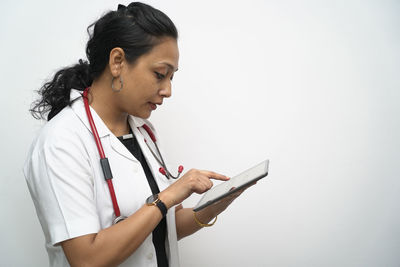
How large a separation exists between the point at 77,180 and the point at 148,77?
40cm

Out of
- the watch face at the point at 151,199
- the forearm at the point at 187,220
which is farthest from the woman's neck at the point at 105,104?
the forearm at the point at 187,220

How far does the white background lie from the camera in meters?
1.62

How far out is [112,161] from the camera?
102 cm

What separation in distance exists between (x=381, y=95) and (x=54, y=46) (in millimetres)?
1841

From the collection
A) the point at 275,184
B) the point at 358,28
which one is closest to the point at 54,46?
the point at 275,184

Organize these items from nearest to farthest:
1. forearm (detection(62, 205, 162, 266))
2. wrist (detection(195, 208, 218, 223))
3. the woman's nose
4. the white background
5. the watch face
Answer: forearm (detection(62, 205, 162, 266))
the watch face
the woman's nose
wrist (detection(195, 208, 218, 223))
the white background

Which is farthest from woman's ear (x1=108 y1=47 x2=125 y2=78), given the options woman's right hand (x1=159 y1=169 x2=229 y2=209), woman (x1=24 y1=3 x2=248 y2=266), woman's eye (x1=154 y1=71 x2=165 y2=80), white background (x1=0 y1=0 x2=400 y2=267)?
white background (x1=0 y1=0 x2=400 y2=267)

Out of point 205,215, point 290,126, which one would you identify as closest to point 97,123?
point 205,215

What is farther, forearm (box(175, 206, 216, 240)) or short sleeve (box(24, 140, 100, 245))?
forearm (box(175, 206, 216, 240))

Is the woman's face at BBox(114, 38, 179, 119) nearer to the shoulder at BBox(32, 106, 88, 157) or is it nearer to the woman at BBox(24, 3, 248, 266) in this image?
the woman at BBox(24, 3, 248, 266)

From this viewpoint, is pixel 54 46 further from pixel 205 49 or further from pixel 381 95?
pixel 381 95

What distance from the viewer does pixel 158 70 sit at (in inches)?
39.6

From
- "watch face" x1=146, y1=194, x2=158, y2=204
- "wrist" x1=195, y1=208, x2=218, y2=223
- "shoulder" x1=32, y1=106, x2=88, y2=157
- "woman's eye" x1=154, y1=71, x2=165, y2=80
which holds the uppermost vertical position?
"woman's eye" x1=154, y1=71, x2=165, y2=80

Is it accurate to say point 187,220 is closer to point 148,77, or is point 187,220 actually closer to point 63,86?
point 148,77
